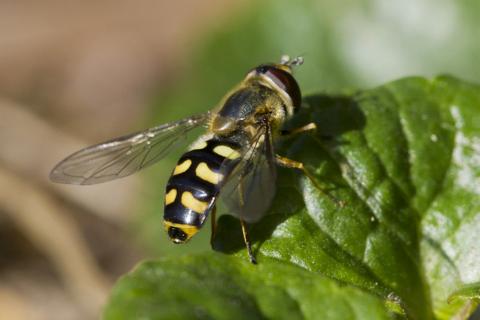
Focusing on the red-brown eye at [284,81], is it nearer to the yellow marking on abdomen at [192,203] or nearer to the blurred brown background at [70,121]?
the yellow marking on abdomen at [192,203]

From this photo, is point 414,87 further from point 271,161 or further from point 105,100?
point 105,100

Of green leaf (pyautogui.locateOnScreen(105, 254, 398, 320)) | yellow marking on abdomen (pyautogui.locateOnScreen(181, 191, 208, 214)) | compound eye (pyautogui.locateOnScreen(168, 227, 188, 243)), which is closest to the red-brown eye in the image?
yellow marking on abdomen (pyautogui.locateOnScreen(181, 191, 208, 214))

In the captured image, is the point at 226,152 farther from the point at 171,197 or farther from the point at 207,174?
the point at 171,197

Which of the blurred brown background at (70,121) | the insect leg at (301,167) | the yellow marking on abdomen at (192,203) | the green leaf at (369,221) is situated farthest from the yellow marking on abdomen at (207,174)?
the blurred brown background at (70,121)

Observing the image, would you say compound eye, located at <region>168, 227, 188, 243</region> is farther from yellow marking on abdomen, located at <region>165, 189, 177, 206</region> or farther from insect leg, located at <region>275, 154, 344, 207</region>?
insect leg, located at <region>275, 154, 344, 207</region>

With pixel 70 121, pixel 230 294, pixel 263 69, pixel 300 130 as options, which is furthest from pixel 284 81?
pixel 70 121
